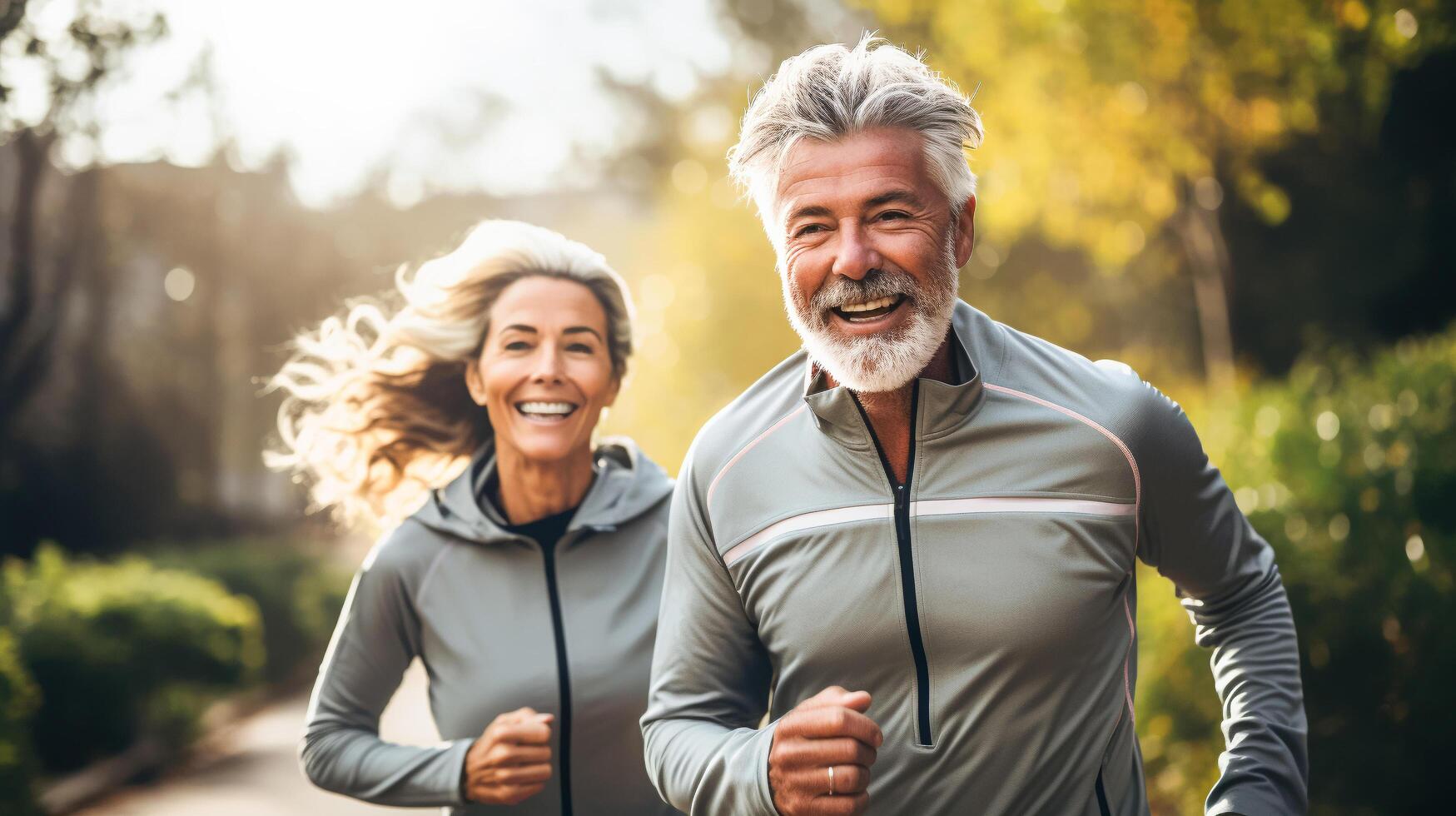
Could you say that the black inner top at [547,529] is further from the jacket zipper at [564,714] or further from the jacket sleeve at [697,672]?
the jacket sleeve at [697,672]

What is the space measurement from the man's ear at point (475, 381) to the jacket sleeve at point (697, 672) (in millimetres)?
1335

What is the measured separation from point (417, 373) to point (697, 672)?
6.32ft

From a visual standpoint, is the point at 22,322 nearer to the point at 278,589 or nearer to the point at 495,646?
the point at 278,589

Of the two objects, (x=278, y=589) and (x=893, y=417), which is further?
(x=278, y=589)

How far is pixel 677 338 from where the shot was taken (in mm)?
16844

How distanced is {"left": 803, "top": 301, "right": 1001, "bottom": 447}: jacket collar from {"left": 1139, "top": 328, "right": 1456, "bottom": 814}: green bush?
3.42 meters

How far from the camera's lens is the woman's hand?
314 cm

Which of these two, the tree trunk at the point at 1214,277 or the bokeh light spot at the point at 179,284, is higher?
the bokeh light spot at the point at 179,284

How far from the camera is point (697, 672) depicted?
256cm

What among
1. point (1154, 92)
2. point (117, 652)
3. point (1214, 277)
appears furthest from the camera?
point (1214, 277)

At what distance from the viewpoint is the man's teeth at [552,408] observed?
11.9 ft

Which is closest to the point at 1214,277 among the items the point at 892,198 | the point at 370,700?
the point at 370,700

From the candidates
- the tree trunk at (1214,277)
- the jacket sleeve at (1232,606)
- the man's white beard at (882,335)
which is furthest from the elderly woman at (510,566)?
the tree trunk at (1214,277)

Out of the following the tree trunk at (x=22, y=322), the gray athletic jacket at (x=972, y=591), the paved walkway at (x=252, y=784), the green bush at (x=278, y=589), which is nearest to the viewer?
the gray athletic jacket at (x=972, y=591)
